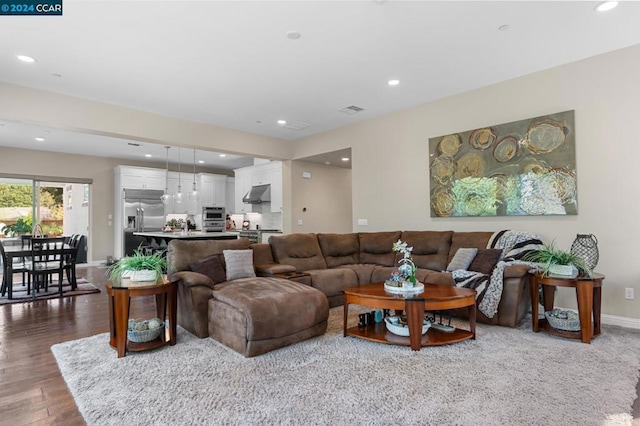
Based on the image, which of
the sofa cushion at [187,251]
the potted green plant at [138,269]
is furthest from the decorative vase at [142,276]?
the sofa cushion at [187,251]

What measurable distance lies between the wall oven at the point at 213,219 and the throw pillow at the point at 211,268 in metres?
5.99

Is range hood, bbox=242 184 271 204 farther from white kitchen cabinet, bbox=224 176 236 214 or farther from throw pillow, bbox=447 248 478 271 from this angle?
throw pillow, bbox=447 248 478 271

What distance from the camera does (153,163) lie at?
10016 millimetres

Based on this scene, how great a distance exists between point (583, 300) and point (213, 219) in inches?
334

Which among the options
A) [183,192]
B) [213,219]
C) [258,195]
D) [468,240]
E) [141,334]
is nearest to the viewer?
[141,334]

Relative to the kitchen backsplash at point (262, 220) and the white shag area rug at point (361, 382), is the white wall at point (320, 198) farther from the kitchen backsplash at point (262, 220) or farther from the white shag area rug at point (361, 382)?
the white shag area rug at point (361, 382)

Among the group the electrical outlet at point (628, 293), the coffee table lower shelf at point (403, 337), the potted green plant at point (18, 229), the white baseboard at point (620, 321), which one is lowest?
the white baseboard at point (620, 321)

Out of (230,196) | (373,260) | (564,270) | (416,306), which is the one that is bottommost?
(416,306)

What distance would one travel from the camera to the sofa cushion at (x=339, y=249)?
5.20 meters

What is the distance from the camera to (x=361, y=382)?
7.81 ft

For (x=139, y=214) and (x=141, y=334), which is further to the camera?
(x=139, y=214)

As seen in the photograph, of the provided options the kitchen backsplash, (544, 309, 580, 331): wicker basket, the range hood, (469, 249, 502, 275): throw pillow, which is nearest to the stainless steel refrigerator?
the kitchen backsplash

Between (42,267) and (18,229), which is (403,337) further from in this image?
(18,229)

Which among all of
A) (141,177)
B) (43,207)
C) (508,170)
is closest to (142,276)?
(508,170)
